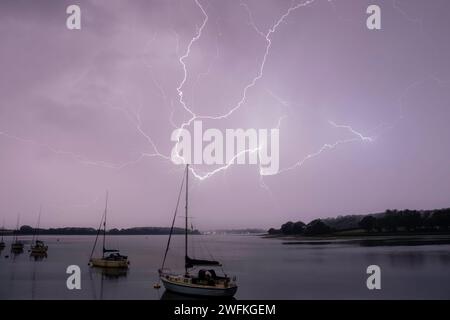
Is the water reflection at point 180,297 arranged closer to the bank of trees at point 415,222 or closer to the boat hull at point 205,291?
the boat hull at point 205,291

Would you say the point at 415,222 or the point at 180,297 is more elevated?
the point at 415,222

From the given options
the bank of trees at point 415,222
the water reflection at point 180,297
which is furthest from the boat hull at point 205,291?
the bank of trees at point 415,222

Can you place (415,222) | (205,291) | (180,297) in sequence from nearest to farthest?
(205,291)
(180,297)
(415,222)

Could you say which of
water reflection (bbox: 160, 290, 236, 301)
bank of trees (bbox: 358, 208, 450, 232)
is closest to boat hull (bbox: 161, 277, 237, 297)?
water reflection (bbox: 160, 290, 236, 301)

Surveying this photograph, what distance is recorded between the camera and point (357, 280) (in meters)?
36.3

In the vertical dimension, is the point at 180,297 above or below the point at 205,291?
below

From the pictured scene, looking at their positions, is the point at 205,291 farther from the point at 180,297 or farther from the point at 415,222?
the point at 415,222

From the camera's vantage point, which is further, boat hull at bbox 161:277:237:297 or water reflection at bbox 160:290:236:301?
water reflection at bbox 160:290:236:301

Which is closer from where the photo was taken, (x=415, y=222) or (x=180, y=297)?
(x=180, y=297)

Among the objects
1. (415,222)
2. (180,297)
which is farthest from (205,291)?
(415,222)

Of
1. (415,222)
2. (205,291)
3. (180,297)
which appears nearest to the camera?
(205,291)

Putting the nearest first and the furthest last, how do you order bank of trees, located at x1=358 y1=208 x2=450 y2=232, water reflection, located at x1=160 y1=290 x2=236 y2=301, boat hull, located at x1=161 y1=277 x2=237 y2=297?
boat hull, located at x1=161 y1=277 x2=237 y2=297, water reflection, located at x1=160 y1=290 x2=236 y2=301, bank of trees, located at x1=358 y1=208 x2=450 y2=232

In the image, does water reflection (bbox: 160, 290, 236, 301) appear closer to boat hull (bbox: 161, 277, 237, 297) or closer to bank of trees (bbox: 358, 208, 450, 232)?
boat hull (bbox: 161, 277, 237, 297)

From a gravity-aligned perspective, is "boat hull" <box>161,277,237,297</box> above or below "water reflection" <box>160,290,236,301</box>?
above
